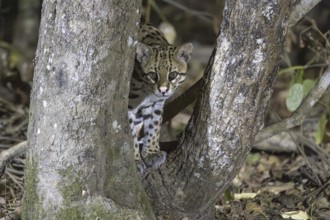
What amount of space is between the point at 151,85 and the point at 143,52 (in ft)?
0.81

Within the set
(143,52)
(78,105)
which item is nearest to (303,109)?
(143,52)

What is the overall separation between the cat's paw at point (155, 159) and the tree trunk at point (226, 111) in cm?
18

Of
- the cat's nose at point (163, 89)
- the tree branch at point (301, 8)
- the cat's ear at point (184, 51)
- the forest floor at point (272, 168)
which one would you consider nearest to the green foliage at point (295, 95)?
the forest floor at point (272, 168)

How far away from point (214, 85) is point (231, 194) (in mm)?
1547

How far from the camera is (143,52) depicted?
18.8 feet

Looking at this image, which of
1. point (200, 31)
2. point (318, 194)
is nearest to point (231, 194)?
point (318, 194)

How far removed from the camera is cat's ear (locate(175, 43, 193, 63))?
586 centimetres

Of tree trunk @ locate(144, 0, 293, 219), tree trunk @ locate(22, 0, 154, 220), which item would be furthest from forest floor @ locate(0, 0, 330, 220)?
tree trunk @ locate(22, 0, 154, 220)

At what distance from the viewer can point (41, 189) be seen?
449 centimetres

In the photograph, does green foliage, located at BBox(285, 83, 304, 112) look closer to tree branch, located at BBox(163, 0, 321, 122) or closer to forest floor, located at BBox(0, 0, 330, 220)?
forest floor, located at BBox(0, 0, 330, 220)

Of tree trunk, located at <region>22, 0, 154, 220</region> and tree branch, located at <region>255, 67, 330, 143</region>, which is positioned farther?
tree branch, located at <region>255, 67, 330, 143</region>

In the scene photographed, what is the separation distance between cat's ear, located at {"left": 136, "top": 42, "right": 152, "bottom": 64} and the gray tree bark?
968 millimetres

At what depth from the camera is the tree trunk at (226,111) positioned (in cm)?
455

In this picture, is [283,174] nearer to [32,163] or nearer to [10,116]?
[10,116]
